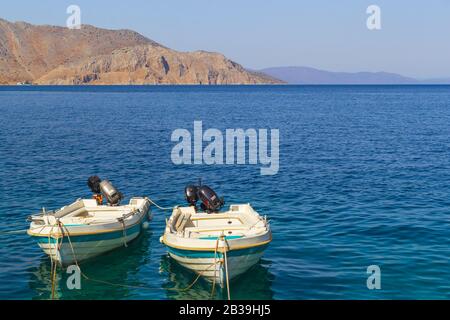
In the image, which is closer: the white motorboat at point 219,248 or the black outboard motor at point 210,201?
the white motorboat at point 219,248

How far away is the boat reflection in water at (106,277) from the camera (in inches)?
900

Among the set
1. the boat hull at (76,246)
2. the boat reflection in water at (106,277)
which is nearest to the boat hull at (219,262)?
the boat reflection in water at (106,277)

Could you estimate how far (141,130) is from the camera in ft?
284

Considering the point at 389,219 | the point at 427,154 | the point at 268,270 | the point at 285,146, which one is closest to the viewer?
the point at 268,270

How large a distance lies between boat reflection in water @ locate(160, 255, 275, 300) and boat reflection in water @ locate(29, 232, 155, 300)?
1118 millimetres

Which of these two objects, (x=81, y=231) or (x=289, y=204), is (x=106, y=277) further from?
(x=289, y=204)

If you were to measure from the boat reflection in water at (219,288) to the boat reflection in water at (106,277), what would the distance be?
3.67ft

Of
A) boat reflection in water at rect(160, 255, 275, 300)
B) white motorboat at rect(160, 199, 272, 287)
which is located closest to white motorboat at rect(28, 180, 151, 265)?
white motorboat at rect(160, 199, 272, 287)

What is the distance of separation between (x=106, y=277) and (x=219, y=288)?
557 centimetres

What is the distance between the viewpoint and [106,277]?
24.7 meters

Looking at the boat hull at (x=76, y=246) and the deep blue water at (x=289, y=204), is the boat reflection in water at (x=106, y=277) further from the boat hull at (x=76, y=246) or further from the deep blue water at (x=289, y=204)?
the boat hull at (x=76, y=246)
